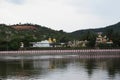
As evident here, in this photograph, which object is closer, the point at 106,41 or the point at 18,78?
the point at 18,78

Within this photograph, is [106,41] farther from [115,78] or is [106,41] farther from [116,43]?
[115,78]

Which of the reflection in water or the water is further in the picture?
the reflection in water

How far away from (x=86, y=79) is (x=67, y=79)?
172cm

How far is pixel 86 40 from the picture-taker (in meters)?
152

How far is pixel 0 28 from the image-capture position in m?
193

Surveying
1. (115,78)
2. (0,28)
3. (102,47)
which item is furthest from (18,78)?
(0,28)

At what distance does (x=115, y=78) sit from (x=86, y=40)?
114m

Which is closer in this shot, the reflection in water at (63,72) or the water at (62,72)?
the water at (62,72)

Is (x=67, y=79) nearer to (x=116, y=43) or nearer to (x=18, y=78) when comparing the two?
(x=18, y=78)

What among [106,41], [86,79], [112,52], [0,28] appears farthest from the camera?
[0,28]

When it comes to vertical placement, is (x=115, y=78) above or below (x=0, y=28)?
below

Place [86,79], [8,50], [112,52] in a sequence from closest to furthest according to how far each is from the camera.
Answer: [86,79]
[112,52]
[8,50]

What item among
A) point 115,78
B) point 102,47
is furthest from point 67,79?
point 102,47

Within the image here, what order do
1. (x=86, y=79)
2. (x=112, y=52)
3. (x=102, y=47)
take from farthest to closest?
(x=102, y=47) → (x=112, y=52) → (x=86, y=79)
